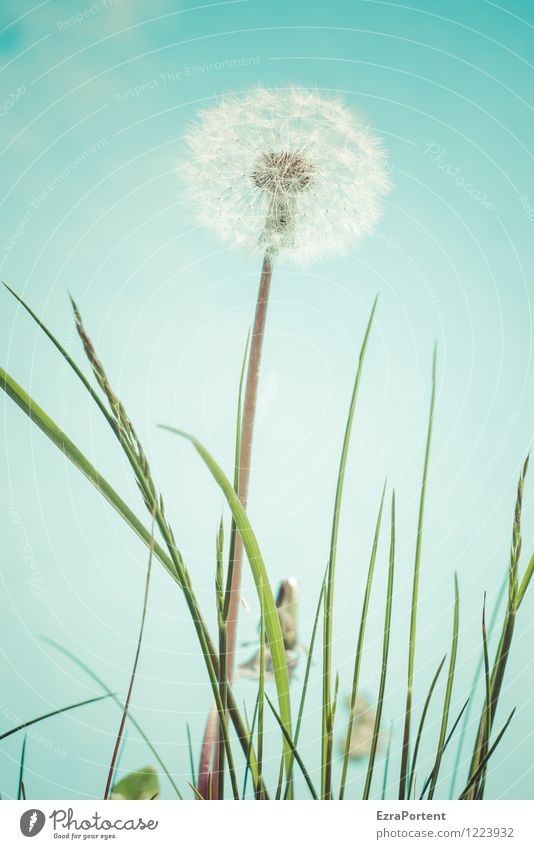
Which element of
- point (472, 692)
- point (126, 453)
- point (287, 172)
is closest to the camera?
point (126, 453)

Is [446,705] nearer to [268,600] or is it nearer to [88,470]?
[268,600]

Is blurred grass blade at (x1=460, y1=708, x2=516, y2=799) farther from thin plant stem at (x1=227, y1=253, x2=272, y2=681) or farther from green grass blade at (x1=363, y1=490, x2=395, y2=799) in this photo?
thin plant stem at (x1=227, y1=253, x2=272, y2=681)

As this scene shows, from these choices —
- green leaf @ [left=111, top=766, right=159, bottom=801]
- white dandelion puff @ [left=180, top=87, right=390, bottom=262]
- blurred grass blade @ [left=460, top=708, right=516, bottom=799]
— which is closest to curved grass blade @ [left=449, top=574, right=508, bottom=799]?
blurred grass blade @ [left=460, top=708, right=516, bottom=799]

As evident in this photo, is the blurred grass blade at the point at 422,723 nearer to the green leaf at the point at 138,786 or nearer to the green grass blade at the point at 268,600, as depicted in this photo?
the green grass blade at the point at 268,600

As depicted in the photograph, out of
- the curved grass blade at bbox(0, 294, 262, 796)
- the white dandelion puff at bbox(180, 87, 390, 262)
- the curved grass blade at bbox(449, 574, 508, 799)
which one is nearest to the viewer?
the curved grass blade at bbox(0, 294, 262, 796)

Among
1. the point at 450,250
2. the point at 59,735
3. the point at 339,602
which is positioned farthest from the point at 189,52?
the point at 59,735

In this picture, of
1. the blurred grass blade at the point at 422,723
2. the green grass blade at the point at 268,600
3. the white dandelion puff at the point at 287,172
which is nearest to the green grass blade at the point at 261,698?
the green grass blade at the point at 268,600

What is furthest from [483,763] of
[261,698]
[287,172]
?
[287,172]
